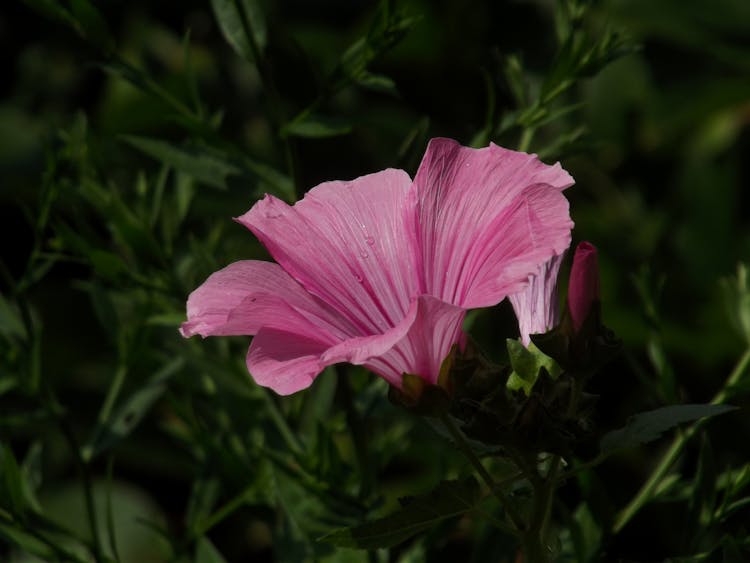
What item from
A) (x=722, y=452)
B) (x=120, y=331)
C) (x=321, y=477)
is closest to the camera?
(x=321, y=477)

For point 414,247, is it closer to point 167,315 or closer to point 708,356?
point 167,315

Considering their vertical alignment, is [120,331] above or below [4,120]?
above

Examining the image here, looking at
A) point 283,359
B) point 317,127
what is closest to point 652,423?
point 283,359

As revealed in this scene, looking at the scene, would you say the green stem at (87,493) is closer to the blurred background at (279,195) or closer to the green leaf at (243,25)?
the blurred background at (279,195)

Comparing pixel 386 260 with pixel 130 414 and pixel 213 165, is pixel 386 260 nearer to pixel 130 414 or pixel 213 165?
pixel 213 165

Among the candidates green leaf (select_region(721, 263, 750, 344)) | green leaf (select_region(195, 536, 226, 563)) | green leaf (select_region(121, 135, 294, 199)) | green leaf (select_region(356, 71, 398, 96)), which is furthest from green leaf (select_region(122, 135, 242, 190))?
green leaf (select_region(721, 263, 750, 344))

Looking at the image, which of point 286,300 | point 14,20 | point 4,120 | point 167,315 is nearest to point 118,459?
point 4,120

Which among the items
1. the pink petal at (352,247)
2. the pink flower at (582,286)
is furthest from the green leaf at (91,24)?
the pink flower at (582,286)
